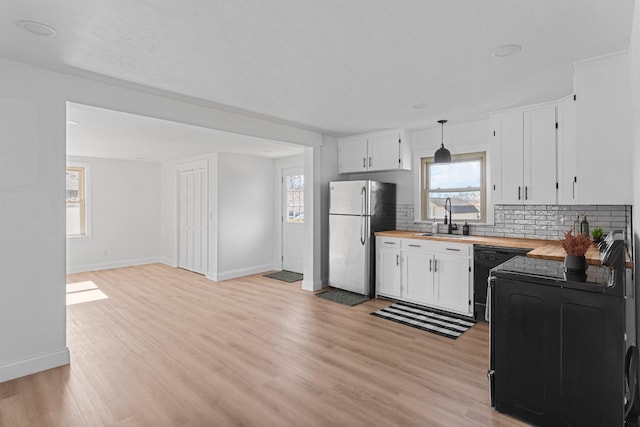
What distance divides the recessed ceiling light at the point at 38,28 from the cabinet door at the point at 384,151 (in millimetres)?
3940

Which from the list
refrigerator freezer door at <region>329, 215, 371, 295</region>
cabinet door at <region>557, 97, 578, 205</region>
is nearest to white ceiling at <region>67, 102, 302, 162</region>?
refrigerator freezer door at <region>329, 215, 371, 295</region>

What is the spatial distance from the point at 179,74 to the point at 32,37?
0.95 metres

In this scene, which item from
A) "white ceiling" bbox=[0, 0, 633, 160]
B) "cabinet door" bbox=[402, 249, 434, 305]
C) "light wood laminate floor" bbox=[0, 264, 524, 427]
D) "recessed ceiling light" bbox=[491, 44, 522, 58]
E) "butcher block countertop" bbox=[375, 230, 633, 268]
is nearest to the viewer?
"white ceiling" bbox=[0, 0, 633, 160]

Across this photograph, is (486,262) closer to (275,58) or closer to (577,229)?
(577,229)

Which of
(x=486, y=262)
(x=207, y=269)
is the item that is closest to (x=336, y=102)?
(x=486, y=262)

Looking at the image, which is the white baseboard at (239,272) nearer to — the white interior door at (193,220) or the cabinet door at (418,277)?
the white interior door at (193,220)

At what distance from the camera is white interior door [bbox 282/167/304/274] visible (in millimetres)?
6637

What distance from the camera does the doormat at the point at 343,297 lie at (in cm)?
468

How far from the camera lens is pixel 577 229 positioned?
147 inches

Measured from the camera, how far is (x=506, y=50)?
2420mm

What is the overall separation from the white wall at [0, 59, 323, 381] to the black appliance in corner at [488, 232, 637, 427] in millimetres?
3462

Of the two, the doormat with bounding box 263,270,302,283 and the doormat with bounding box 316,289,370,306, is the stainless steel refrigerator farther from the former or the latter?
the doormat with bounding box 263,270,302,283

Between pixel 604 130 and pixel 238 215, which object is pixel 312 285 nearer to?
pixel 238 215

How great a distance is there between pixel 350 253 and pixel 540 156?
2672 mm
